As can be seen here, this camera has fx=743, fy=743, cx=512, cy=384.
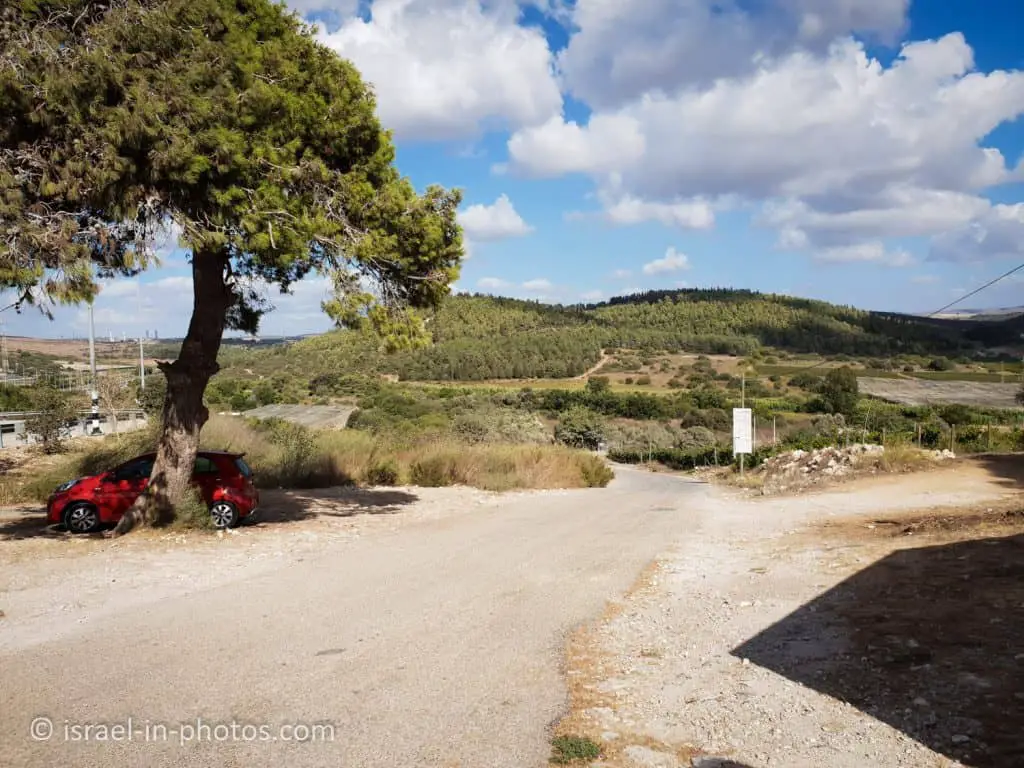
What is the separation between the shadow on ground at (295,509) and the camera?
12.1m

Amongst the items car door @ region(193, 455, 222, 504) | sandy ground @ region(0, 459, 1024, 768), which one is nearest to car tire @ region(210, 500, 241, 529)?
car door @ region(193, 455, 222, 504)

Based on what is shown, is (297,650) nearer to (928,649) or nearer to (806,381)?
(928,649)

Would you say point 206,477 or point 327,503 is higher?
point 206,477

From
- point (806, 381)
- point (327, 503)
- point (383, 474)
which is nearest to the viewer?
point (327, 503)

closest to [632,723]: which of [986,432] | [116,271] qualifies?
[116,271]

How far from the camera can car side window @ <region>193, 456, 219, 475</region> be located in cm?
1302

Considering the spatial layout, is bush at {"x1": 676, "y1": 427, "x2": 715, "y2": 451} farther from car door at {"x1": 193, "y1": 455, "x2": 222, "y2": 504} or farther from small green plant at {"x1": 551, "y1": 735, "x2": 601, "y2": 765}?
small green plant at {"x1": 551, "y1": 735, "x2": 601, "y2": 765}

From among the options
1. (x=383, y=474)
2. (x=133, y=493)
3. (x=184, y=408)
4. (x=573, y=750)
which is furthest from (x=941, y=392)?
(x=573, y=750)

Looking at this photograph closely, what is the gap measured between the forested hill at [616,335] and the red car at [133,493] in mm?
59821

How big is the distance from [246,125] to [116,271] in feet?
11.3

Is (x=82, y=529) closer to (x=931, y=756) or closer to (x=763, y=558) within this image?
(x=763, y=558)

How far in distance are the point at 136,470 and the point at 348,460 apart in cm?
869

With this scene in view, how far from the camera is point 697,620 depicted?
24.1ft

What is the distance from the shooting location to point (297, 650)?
20.1 feet
